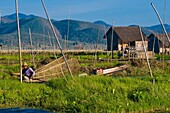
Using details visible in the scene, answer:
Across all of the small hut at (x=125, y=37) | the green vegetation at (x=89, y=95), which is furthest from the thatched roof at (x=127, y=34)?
the green vegetation at (x=89, y=95)

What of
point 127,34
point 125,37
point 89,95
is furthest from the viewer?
point 127,34

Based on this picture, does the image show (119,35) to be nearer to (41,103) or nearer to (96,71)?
(96,71)

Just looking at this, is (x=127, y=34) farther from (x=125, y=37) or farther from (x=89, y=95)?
(x=89, y=95)

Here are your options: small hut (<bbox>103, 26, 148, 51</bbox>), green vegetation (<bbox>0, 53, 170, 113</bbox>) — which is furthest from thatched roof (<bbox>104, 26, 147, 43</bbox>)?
green vegetation (<bbox>0, 53, 170, 113</bbox>)

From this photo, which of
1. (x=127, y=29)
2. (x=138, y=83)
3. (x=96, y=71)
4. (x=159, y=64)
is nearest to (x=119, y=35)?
(x=127, y=29)

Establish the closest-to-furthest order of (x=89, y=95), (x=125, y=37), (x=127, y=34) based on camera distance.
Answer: (x=89, y=95) → (x=125, y=37) → (x=127, y=34)

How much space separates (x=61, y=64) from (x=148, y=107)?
888cm

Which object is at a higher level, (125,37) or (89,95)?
(125,37)

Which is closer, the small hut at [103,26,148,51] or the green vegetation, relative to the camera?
the green vegetation

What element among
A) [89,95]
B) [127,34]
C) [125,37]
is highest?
[127,34]

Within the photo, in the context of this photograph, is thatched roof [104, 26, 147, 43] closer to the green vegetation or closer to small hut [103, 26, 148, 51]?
small hut [103, 26, 148, 51]

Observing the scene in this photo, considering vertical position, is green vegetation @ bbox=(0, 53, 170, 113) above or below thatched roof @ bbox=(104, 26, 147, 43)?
below

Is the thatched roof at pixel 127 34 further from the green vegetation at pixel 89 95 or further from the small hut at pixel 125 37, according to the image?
the green vegetation at pixel 89 95

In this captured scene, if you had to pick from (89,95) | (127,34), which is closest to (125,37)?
(127,34)
